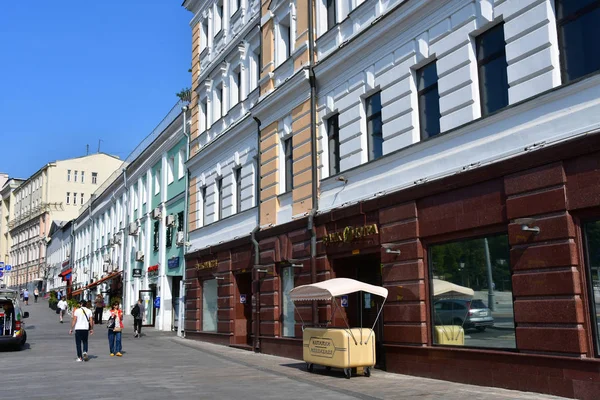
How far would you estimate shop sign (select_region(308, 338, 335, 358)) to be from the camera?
1429 cm

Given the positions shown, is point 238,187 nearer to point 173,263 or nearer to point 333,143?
point 333,143

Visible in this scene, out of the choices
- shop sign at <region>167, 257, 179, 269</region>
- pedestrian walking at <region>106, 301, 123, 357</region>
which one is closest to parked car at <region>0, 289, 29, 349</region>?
pedestrian walking at <region>106, 301, 123, 357</region>

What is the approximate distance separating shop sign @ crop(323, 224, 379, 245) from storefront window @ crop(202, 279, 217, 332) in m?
9.49

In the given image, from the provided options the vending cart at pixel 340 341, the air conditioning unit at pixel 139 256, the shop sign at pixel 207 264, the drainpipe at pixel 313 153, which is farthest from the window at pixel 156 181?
the vending cart at pixel 340 341

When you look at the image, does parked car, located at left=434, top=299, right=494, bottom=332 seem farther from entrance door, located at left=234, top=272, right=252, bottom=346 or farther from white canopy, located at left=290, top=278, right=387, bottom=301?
entrance door, located at left=234, top=272, right=252, bottom=346

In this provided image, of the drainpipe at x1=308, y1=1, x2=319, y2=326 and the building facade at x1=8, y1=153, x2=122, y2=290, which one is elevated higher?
the building facade at x1=8, y1=153, x2=122, y2=290

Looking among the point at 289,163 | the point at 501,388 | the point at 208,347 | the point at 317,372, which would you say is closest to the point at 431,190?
the point at 501,388

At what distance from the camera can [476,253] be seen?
12664 millimetres

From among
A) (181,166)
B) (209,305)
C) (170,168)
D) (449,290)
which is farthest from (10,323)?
(449,290)

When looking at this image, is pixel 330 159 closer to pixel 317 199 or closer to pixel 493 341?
pixel 317 199


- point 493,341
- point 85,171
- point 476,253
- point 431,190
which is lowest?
point 493,341

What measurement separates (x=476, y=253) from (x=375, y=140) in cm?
457

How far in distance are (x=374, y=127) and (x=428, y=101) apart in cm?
216

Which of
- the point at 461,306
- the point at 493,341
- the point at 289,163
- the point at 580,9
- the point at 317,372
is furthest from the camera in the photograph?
the point at 289,163
